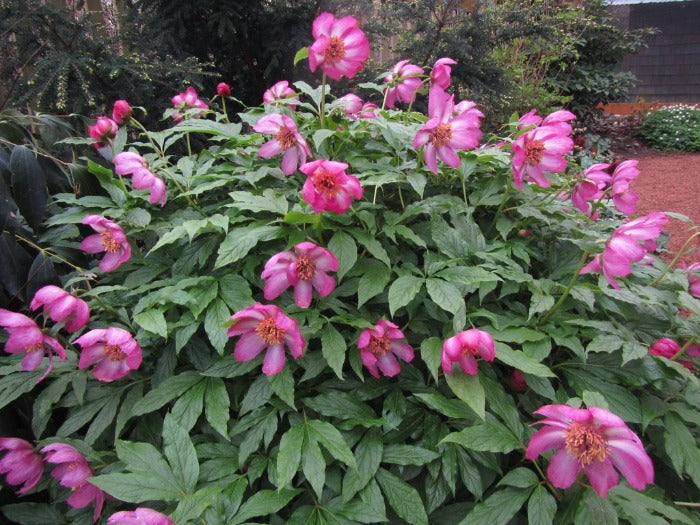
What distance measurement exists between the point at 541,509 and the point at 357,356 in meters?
0.45

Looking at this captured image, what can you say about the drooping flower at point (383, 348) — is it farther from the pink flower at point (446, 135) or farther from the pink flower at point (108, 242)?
the pink flower at point (108, 242)

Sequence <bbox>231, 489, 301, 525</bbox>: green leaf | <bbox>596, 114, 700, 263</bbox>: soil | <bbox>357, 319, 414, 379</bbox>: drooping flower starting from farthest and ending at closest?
<bbox>596, 114, 700, 263</bbox>: soil, <bbox>357, 319, 414, 379</bbox>: drooping flower, <bbox>231, 489, 301, 525</bbox>: green leaf

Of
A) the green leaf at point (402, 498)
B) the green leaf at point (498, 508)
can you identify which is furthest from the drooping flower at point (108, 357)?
the green leaf at point (498, 508)

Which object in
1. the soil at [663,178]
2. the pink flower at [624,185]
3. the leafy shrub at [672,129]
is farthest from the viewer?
the leafy shrub at [672,129]

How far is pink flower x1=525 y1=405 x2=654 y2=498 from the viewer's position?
825 mm

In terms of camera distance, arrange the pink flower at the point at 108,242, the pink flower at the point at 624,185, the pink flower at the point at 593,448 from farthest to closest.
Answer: the pink flower at the point at 624,185 < the pink flower at the point at 108,242 < the pink flower at the point at 593,448

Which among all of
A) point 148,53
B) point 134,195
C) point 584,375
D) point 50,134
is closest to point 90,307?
point 134,195

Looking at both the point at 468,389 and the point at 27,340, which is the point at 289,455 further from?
the point at 27,340

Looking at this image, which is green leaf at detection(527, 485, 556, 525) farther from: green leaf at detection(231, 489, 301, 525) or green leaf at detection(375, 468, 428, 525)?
green leaf at detection(231, 489, 301, 525)

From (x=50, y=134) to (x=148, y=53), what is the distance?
1.62 m

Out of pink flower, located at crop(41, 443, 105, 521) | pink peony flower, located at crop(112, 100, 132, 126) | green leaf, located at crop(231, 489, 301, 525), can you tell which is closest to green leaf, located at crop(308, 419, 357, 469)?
green leaf, located at crop(231, 489, 301, 525)

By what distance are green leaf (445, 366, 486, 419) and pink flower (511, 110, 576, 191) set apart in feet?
1.63

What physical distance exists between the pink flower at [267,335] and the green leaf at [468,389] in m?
0.31

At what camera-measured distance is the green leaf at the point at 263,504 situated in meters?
0.93
